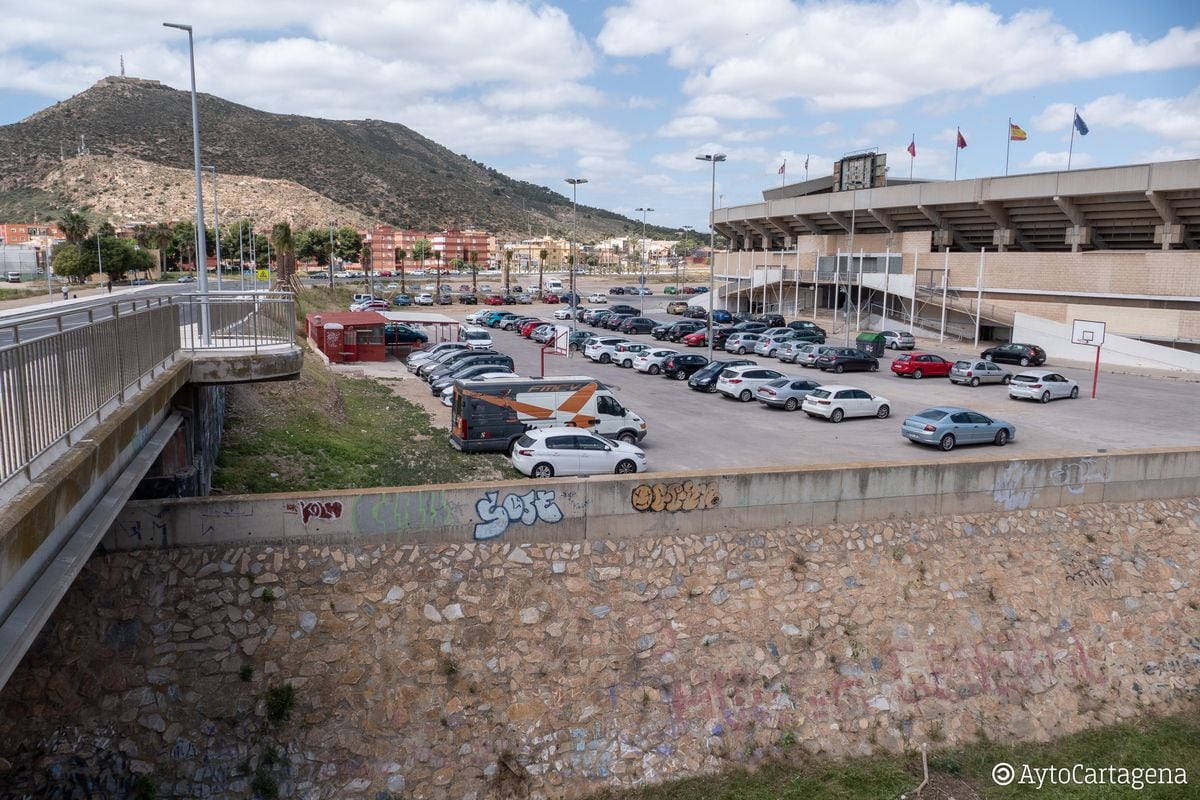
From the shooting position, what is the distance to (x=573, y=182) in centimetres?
5784

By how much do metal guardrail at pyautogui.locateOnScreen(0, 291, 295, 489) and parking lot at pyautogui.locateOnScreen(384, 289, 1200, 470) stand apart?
1076 cm

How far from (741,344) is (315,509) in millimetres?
38158

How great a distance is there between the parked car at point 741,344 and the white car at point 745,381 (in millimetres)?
15800

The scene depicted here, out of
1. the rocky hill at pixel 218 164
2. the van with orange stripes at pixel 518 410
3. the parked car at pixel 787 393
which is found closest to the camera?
the van with orange stripes at pixel 518 410

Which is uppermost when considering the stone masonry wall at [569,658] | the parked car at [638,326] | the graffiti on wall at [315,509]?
the parked car at [638,326]

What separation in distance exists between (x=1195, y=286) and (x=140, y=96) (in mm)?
181629

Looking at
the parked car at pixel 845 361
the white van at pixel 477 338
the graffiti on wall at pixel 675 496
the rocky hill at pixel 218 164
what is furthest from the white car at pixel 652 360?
the rocky hill at pixel 218 164

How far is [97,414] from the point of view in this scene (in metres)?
9.41

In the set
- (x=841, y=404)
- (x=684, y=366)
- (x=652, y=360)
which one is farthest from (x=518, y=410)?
(x=652, y=360)

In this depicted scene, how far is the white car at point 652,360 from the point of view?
39.9 metres

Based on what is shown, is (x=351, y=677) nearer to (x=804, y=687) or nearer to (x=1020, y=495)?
(x=804, y=687)

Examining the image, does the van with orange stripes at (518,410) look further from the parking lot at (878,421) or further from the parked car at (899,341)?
the parked car at (899,341)

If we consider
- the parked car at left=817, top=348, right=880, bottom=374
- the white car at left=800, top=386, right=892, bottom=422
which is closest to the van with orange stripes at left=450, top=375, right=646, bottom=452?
the white car at left=800, top=386, right=892, bottom=422

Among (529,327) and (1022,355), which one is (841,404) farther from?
(529,327)
